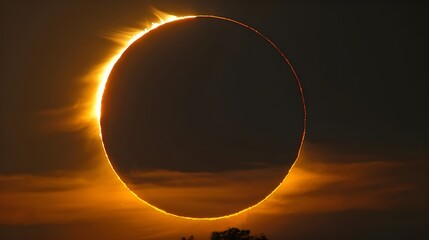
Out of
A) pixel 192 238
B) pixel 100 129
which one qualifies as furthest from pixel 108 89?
pixel 192 238

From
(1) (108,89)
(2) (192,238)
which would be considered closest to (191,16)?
(1) (108,89)

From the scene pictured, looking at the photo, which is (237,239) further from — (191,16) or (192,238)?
(191,16)

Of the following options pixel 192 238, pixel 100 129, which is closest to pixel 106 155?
pixel 100 129

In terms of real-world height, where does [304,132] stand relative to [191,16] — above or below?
below

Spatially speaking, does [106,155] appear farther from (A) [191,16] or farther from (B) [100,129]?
(A) [191,16]

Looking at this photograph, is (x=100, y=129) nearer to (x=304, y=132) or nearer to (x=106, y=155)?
(x=106, y=155)

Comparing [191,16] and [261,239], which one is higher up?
[191,16]

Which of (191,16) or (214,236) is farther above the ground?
(191,16)
